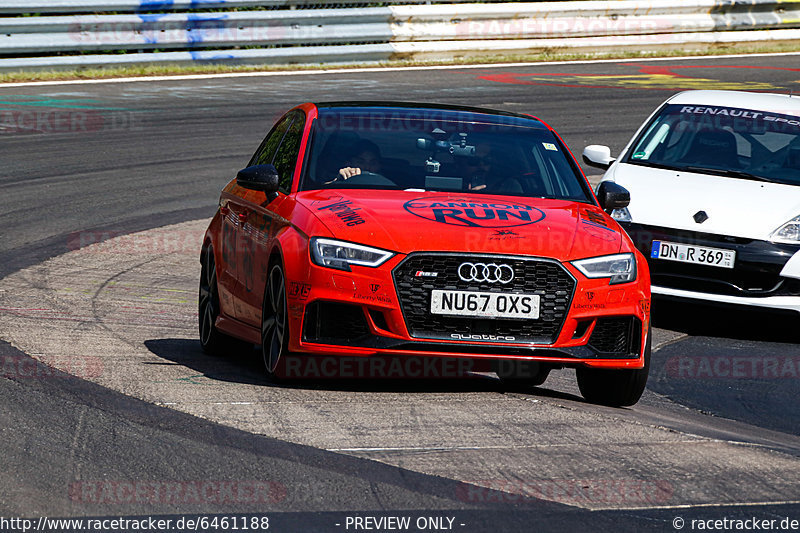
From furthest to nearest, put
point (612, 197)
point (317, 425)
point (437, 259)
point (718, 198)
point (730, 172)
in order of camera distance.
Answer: point (730, 172) < point (718, 198) < point (612, 197) < point (437, 259) < point (317, 425)

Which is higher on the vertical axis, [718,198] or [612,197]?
[612,197]

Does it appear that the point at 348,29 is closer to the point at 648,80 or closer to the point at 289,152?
the point at 648,80

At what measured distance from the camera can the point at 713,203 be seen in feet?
32.9

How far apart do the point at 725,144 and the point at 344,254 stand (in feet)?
17.8

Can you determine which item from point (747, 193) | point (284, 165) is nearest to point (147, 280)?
point (284, 165)

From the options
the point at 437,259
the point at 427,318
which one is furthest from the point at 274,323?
the point at 437,259

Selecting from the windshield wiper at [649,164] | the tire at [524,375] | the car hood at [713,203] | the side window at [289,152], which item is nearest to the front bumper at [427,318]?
the tire at [524,375]

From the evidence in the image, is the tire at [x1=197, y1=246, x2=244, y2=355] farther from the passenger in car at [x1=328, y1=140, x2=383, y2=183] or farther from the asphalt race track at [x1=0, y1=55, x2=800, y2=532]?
the passenger in car at [x1=328, y1=140, x2=383, y2=183]

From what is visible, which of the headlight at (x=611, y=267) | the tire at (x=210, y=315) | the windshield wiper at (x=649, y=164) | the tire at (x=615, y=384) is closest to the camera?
the headlight at (x=611, y=267)

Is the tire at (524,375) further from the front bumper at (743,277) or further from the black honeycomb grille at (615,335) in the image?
the front bumper at (743,277)

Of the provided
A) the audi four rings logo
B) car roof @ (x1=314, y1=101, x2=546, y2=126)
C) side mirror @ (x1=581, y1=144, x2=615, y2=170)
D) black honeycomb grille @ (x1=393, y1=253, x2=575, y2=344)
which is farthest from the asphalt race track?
car roof @ (x1=314, y1=101, x2=546, y2=126)

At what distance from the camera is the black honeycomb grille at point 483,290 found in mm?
6668

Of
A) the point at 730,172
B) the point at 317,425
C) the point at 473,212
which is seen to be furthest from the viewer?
the point at 730,172

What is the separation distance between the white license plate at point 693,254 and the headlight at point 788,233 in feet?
1.08
